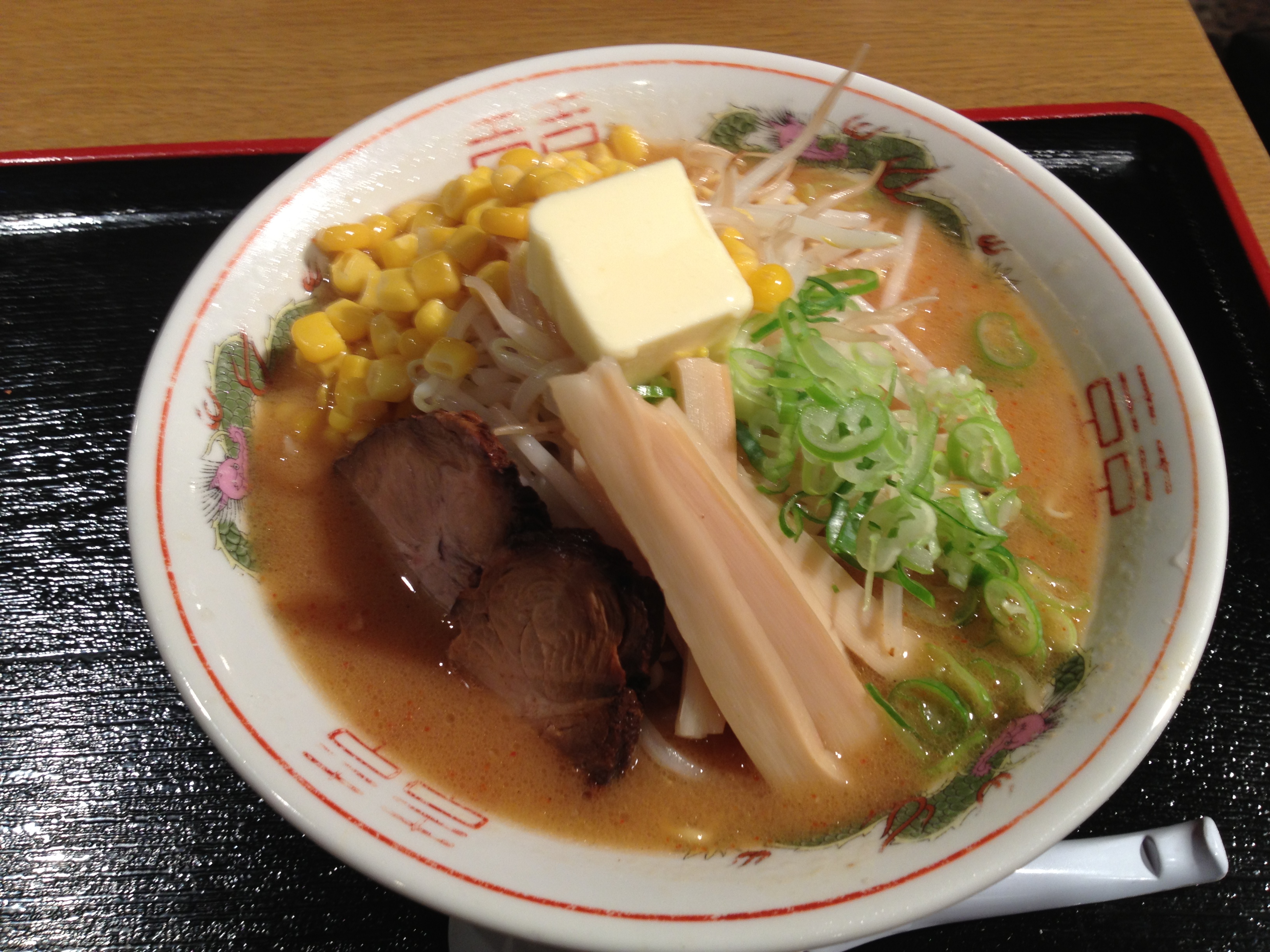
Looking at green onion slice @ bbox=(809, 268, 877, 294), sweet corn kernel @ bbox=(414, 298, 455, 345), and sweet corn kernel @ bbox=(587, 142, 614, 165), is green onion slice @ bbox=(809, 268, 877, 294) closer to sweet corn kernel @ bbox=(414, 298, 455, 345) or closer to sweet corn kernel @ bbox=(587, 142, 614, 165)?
sweet corn kernel @ bbox=(587, 142, 614, 165)

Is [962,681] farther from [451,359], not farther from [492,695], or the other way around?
[451,359]

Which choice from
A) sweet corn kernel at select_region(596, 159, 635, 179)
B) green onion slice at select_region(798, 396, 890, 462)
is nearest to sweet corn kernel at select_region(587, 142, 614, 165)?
sweet corn kernel at select_region(596, 159, 635, 179)

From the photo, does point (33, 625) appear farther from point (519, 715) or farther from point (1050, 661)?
point (1050, 661)

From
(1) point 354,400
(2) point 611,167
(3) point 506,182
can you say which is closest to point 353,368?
(1) point 354,400

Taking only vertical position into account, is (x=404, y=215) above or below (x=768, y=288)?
below

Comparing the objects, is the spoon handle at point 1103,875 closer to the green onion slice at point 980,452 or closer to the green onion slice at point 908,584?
the green onion slice at point 908,584

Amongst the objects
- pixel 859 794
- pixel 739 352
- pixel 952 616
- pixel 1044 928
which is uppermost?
pixel 739 352

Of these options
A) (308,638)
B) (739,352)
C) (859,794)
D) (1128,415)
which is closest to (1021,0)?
(1128,415)
